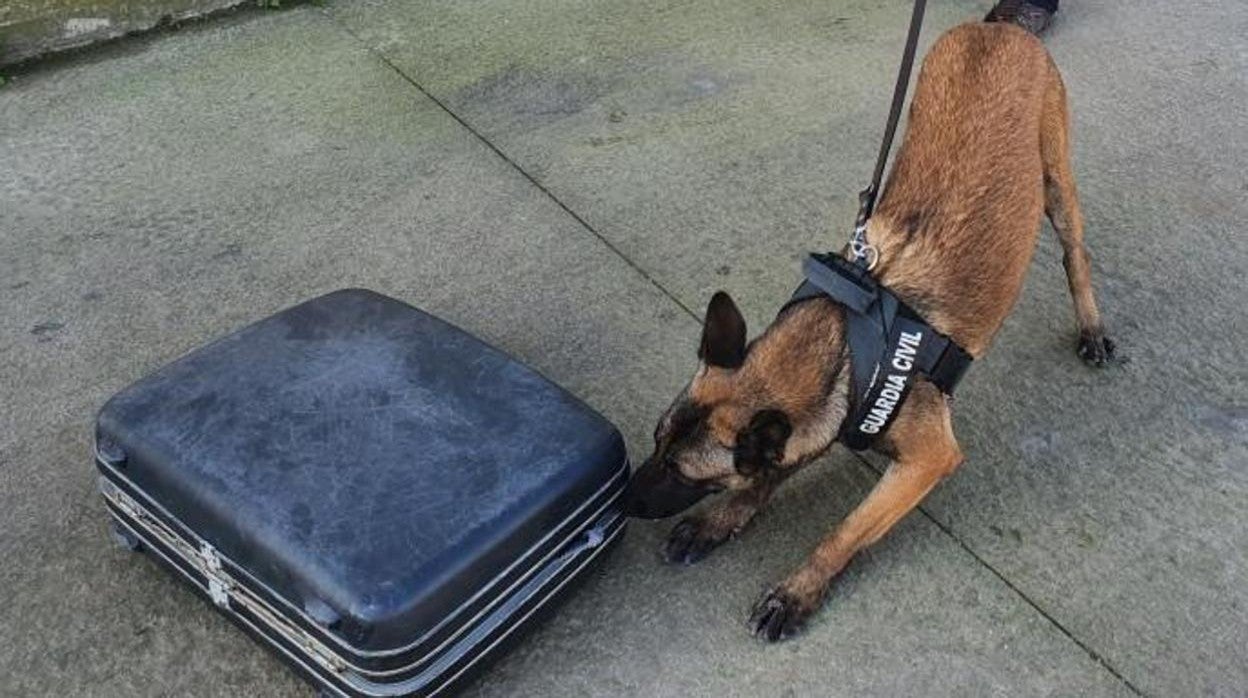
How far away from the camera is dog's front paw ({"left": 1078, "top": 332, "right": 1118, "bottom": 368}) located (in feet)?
12.9

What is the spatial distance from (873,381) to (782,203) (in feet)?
5.89

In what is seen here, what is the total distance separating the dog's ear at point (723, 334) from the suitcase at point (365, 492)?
323 mm

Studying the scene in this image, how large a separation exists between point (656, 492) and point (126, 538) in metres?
1.35

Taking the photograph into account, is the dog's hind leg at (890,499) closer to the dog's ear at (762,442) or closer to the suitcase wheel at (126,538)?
the dog's ear at (762,442)

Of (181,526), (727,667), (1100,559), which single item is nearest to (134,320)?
(181,526)

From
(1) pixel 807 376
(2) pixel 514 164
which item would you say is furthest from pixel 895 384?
(2) pixel 514 164

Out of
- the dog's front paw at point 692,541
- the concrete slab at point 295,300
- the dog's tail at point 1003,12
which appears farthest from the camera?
the dog's tail at point 1003,12

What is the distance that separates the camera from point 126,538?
9.71ft

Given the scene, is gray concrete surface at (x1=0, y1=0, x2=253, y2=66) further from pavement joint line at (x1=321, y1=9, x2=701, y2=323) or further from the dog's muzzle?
the dog's muzzle

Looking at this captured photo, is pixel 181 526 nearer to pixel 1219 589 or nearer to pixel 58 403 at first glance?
pixel 58 403

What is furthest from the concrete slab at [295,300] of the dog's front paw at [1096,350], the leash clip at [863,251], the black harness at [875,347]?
the dog's front paw at [1096,350]

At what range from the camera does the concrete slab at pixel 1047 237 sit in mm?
3262

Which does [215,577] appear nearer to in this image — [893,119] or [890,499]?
[890,499]

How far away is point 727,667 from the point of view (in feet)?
9.50
